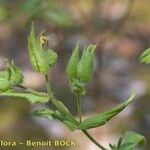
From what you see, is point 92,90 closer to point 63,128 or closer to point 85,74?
point 63,128

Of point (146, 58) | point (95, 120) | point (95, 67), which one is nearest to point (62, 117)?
point (95, 120)

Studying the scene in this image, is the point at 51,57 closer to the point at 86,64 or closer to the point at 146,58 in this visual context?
the point at 86,64

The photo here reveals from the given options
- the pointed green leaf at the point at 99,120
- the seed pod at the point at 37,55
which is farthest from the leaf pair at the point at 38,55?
the pointed green leaf at the point at 99,120

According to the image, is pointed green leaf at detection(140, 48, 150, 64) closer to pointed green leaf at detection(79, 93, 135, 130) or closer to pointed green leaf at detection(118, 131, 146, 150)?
pointed green leaf at detection(79, 93, 135, 130)

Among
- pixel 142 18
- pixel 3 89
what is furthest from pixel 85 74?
pixel 142 18

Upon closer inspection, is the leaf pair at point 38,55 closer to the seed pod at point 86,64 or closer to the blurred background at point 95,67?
the seed pod at point 86,64
